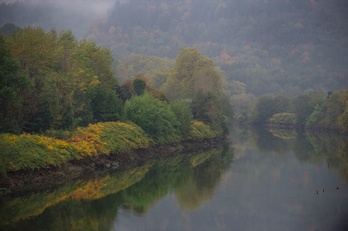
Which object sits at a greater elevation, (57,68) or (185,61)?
(185,61)

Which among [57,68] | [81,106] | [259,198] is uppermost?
[57,68]

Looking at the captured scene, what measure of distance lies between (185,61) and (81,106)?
54693mm

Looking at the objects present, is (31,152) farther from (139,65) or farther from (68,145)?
(139,65)

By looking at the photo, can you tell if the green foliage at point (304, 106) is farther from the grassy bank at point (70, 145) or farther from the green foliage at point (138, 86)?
the grassy bank at point (70, 145)

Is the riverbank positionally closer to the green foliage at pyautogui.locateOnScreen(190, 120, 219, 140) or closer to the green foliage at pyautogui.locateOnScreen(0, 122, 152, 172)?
the green foliage at pyautogui.locateOnScreen(0, 122, 152, 172)

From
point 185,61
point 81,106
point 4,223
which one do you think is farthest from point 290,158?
point 185,61

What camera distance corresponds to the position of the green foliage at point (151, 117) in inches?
2281

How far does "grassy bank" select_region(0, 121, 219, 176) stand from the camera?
32.4 metres

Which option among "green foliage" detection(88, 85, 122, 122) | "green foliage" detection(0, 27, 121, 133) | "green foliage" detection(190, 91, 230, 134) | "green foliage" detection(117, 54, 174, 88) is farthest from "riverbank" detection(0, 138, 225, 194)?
"green foliage" detection(117, 54, 174, 88)

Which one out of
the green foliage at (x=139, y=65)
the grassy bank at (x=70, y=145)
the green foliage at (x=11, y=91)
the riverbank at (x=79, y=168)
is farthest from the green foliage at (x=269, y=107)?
the green foliage at (x=11, y=91)

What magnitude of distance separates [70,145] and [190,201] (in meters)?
12.9

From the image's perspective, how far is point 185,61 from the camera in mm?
101625

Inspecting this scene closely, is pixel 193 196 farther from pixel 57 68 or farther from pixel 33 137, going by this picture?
pixel 57 68

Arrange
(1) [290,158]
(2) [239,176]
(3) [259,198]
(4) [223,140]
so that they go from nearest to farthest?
(3) [259,198], (2) [239,176], (1) [290,158], (4) [223,140]
